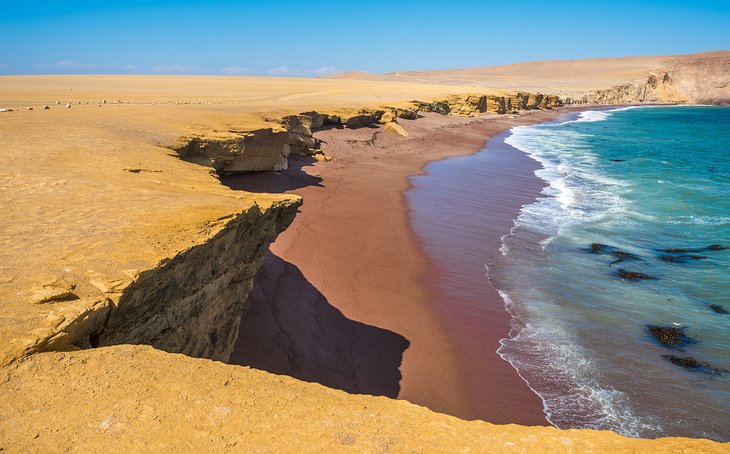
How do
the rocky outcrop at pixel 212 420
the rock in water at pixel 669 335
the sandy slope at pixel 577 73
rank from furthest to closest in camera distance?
the sandy slope at pixel 577 73 < the rock in water at pixel 669 335 < the rocky outcrop at pixel 212 420

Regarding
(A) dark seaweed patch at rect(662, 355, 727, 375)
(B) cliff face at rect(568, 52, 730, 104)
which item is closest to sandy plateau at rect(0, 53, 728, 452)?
(A) dark seaweed patch at rect(662, 355, 727, 375)

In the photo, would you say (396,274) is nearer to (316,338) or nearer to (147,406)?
(316,338)

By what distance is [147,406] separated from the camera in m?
3.03

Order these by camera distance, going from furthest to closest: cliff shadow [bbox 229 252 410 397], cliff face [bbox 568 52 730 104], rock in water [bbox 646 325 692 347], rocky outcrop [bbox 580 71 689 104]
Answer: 1. cliff face [bbox 568 52 730 104]
2. rocky outcrop [bbox 580 71 689 104]
3. rock in water [bbox 646 325 692 347]
4. cliff shadow [bbox 229 252 410 397]

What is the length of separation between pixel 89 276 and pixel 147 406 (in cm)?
160

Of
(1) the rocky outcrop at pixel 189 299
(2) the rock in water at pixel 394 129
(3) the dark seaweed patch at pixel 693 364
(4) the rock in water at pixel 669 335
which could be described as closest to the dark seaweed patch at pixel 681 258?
(4) the rock in water at pixel 669 335

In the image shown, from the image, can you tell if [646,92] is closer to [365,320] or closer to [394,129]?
[394,129]

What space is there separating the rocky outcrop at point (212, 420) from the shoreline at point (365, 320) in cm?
352

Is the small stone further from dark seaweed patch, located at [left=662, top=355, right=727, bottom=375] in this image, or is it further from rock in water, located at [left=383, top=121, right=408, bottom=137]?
rock in water, located at [left=383, top=121, right=408, bottom=137]

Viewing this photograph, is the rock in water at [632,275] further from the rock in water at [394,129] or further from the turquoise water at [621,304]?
the rock in water at [394,129]

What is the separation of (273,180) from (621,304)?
35.6ft

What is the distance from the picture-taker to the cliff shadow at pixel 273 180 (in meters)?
14.6

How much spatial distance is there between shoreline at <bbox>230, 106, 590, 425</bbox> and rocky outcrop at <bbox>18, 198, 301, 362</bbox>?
1.25 meters

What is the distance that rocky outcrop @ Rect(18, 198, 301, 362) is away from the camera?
3.72 m
